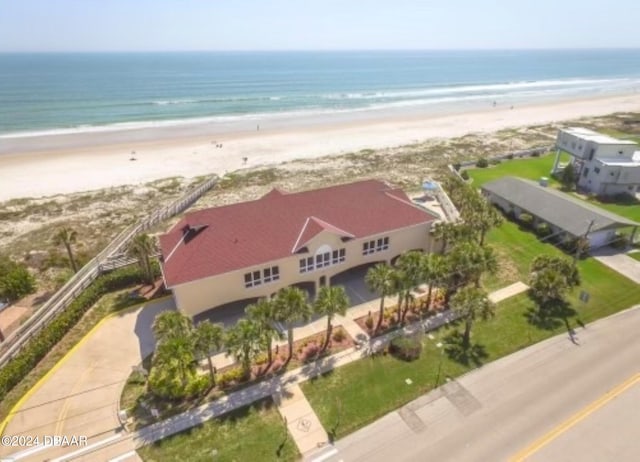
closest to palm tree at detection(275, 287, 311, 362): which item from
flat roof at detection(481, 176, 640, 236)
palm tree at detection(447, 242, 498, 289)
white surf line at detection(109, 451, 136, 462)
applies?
white surf line at detection(109, 451, 136, 462)

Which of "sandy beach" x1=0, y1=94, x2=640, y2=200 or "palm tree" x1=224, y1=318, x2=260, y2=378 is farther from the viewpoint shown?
"sandy beach" x1=0, y1=94, x2=640, y2=200

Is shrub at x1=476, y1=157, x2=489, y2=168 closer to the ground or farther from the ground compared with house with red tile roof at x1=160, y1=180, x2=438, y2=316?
closer to the ground

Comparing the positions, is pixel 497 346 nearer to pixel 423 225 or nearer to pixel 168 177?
pixel 423 225

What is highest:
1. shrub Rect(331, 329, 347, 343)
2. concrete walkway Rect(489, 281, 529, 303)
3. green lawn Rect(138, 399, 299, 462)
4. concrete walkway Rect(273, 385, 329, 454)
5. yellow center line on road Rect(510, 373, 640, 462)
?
green lawn Rect(138, 399, 299, 462)

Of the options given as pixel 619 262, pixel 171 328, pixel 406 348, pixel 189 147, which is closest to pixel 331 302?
pixel 406 348

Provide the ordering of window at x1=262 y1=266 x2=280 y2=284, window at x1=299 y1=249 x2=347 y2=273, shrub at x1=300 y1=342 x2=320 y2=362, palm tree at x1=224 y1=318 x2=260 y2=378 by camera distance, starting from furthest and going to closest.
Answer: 1. window at x1=299 y1=249 x2=347 y2=273
2. window at x1=262 y1=266 x2=280 y2=284
3. shrub at x1=300 y1=342 x2=320 y2=362
4. palm tree at x1=224 y1=318 x2=260 y2=378

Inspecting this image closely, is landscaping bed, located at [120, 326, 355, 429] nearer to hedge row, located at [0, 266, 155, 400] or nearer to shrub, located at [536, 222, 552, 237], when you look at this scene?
hedge row, located at [0, 266, 155, 400]

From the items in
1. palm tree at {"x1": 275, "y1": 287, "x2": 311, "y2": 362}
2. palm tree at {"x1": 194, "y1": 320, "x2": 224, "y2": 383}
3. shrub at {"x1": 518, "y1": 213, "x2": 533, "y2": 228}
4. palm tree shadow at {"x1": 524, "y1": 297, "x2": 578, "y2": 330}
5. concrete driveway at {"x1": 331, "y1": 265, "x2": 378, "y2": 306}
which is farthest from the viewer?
shrub at {"x1": 518, "y1": 213, "x2": 533, "y2": 228}
